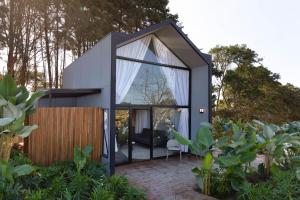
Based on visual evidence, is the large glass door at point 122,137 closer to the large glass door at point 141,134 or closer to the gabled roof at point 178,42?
the large glass door at point 141,134

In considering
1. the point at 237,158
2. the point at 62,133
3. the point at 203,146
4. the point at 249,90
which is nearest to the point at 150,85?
the point at 62,133

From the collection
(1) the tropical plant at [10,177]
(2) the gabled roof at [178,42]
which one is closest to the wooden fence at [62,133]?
(1) the tropical plant at [10,177]

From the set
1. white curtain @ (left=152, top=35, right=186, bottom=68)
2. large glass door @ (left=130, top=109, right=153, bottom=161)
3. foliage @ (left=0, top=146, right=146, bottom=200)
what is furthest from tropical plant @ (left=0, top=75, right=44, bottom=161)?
white curtain @ (left=152, top=35, right=186, bottom=68)

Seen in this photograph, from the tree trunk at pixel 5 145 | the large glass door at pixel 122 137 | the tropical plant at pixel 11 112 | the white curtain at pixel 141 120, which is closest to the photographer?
the tropical plant at pixel 11 112

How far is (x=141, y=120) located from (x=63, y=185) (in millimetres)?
4721

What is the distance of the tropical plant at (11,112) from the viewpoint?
4789 millimetres

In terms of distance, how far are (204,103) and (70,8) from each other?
11684 mm

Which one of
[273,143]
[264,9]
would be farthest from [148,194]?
[264,9]

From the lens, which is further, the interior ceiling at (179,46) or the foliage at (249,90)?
the foliage at (249,90)

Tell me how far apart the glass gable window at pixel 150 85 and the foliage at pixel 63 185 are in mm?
3210

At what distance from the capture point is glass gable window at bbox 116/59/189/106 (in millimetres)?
9102

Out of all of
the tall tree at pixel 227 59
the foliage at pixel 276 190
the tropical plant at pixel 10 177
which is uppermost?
the tall tree at pixel 227 59

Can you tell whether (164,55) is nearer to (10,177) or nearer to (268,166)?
(268,166)

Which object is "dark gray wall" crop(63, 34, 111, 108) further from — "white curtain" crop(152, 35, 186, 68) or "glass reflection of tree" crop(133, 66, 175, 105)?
"white curtain" crop(152, 35, 186, 68)
